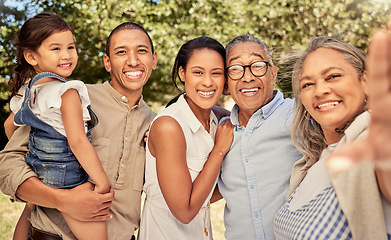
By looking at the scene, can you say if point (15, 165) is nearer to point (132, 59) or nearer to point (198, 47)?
point (132, 59)

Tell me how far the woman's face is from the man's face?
1.16m

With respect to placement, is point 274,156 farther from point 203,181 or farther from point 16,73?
point 16,73

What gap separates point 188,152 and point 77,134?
0.63 meters

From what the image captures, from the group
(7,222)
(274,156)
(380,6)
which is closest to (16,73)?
(274,156)

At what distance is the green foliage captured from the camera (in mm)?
7340

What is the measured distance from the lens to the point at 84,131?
2145mm

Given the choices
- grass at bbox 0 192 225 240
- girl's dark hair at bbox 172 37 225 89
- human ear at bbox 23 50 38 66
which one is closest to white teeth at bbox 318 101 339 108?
girl's dark hair at bbox 172 37 225 89

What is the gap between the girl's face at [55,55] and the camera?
240 cm

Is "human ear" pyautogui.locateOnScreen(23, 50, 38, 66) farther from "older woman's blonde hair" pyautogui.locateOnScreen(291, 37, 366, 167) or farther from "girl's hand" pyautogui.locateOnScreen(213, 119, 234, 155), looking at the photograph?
"older woman's blonde hair" pyautogui.locateOnScreen(291, 37, 366, 167)

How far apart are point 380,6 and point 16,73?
7.62 meters

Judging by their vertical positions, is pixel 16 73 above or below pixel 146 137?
above

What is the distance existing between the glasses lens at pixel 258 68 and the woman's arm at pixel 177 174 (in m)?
0.57

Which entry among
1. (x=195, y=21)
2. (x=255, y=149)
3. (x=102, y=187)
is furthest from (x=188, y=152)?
(x=195, y=21)

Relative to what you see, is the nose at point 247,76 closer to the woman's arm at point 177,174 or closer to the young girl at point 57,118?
the woman's arm at point 177,174
